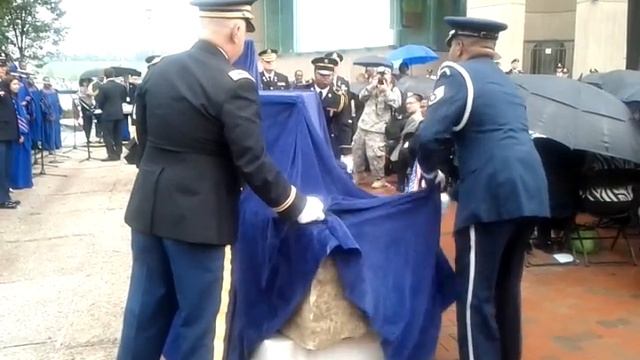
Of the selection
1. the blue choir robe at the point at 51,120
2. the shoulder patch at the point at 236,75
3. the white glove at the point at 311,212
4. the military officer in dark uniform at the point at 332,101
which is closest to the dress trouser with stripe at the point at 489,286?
the white glove at the point at 311,212

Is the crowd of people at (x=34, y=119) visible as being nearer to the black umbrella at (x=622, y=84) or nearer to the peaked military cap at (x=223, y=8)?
the peaked military cap at (x=223, y=8)

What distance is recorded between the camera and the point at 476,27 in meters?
3.52

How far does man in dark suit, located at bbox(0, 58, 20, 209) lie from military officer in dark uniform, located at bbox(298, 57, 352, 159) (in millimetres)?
4040

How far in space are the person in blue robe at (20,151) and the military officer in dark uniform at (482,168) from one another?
765cm

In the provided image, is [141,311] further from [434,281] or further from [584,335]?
[584,335]

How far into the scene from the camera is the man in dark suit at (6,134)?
916 centimetres

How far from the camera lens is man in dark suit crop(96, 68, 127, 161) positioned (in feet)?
51.7

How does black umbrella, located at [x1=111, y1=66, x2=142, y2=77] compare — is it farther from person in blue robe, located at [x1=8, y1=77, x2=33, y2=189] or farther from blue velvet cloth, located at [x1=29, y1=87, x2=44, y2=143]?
person in blue robe, located at [x1=8, y1=77, x2=33, y2=189]

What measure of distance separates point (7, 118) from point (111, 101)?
666cm

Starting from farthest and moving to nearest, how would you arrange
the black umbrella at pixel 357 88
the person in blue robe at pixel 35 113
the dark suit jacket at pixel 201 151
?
the black umbrella at pixel 357 88 → the person in blue robe at pixel 35 113 → the dark suit jacket at pixel 201 151

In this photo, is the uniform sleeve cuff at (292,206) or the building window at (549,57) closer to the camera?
the uniform sleeve cuff at (292,206)

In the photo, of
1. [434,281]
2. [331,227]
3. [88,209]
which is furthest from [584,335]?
[88,209]

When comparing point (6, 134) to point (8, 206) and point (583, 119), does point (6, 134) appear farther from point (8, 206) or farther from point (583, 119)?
point (583, 119)

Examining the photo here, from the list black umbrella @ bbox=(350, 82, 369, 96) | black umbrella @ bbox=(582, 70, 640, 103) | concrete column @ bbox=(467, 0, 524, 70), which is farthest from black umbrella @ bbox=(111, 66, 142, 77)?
black umbrella @ bbox=(582, 70, 640, 103)
